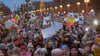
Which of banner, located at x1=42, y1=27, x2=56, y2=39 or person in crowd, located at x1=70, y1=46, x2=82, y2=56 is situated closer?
person in crowd, located at x1=70, y1=46, x2=82, y2=56

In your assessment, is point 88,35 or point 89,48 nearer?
point 89,48

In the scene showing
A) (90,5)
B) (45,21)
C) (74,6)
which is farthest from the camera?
(74,6)

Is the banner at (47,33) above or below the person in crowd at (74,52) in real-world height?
above

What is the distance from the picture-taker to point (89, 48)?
6395 millimetres

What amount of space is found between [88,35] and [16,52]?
367cm

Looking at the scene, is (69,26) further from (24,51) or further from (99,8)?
(99,8)

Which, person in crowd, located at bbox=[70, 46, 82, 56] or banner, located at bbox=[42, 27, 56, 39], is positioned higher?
banner, located at bbox=[42, 27, 56, 39]

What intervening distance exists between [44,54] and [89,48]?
1401 mm

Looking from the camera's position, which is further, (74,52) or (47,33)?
(47,33)

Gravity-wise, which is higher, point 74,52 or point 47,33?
point 47,33

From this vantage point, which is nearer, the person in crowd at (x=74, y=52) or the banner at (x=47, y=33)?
the person in crowd at (x=74, y=52)

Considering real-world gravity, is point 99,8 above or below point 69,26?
above

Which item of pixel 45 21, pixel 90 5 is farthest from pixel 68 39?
pixel 90 5

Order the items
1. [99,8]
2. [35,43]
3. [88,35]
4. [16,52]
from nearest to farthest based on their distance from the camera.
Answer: [99,8] → [16,52] → [35,43] → [88,35]
